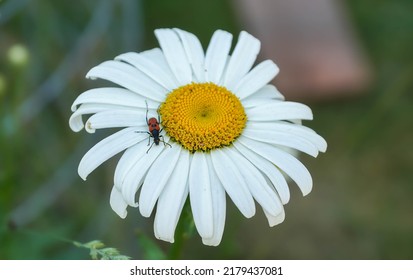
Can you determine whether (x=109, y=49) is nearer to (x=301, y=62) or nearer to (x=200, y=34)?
(x=200, y=34)

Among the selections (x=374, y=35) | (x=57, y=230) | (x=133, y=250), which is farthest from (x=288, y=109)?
(x=374, y=35)

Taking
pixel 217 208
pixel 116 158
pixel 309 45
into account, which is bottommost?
pixel 217 208

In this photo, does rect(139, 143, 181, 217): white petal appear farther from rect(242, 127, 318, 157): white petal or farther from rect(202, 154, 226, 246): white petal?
rect(242, 127, 318, 157): white petal

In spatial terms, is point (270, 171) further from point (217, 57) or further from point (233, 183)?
point (217, 57)

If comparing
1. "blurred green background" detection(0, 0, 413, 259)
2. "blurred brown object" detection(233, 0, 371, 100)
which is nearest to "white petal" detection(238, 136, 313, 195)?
"blurred green background" detection(0, 0, 413, 259)

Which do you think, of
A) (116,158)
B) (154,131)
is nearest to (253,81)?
(154,131)

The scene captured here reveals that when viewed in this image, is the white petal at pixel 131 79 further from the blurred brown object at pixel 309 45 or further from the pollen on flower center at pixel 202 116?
the blurred brown object at pixel 309 45
